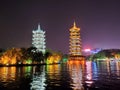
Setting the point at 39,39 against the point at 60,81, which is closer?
the point at 60,81

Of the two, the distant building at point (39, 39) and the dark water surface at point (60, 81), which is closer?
the dark water surface at point (60, 81)

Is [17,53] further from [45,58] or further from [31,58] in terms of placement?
[45,58]

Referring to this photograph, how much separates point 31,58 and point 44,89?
267 feet

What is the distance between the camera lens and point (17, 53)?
101875 millimetres

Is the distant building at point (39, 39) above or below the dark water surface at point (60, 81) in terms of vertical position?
above

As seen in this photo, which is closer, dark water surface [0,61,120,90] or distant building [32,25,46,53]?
dark water surface [0,61,120,90]

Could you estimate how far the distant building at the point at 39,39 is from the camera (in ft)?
538

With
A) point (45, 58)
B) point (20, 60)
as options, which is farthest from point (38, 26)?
point (20, 60)

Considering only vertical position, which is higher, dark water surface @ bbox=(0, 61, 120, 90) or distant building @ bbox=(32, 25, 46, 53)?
distant building @ bbox=(32, 25, 46, 53)

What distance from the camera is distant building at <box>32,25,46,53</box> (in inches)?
6457

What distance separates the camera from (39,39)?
168875mm

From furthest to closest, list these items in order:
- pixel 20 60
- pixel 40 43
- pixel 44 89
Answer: pixel 40 43
pixel 20 60
pixel 44 89

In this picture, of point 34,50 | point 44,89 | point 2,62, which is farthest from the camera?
point 34,50

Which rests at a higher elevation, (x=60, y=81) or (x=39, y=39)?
(x=39, y=39)
